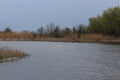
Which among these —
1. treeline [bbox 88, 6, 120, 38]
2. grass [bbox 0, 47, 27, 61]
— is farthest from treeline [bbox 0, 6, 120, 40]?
grass [bbox 0, 47, 27, 61]

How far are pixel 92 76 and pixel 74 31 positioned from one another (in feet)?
248

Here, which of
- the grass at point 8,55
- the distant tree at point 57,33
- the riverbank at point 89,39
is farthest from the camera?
the distant tree at point 57,33

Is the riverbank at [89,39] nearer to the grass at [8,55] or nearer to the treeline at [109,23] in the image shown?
the treeline at [109,23]

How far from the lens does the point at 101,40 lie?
87.8 meters

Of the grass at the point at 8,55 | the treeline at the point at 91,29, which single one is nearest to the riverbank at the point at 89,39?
the treeline at the point at 91,29

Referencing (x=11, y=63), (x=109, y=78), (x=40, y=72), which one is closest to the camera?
(x=109, y=78)

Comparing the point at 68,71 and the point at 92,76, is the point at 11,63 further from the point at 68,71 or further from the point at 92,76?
the point at 92,76

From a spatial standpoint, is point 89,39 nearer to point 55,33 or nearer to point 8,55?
point 55,33

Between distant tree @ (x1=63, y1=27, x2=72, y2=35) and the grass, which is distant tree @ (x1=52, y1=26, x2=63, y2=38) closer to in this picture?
distant tree @ (x1=63, y1=27, x2=72, y2=35)

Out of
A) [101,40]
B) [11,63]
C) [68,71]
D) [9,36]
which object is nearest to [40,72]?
[68,71]

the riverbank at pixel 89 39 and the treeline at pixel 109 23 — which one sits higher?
the treeline at pixel 109 23

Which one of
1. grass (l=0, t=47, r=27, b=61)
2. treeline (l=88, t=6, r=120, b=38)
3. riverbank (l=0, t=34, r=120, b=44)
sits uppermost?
treeline (l=88, t=6, r=120, b=38)

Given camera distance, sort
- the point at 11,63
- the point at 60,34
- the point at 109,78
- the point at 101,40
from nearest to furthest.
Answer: the point at 109,78 → the point at 11,63 → the point at 101,40 → the point at 60,34

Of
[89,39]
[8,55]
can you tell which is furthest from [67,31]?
[8,55]
